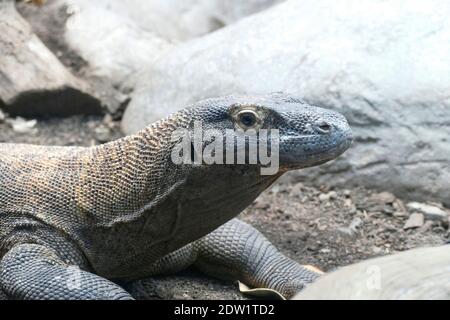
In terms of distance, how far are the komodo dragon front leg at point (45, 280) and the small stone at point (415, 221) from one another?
254 cm

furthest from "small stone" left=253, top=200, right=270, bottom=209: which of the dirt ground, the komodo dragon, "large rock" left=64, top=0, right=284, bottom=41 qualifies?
"large rock" left=64, top=0, right=284, bottom=41

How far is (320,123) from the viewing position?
151 inches

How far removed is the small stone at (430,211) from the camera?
226 inches

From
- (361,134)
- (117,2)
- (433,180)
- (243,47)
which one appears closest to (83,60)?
(117,2)

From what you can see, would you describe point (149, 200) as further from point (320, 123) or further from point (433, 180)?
point (433, 180)

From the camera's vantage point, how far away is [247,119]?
3.92 metres

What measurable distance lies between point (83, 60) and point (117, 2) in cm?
116

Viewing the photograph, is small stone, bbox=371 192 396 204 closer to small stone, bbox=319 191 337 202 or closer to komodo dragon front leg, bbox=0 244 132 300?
small stone, bbox=319 191 337 202

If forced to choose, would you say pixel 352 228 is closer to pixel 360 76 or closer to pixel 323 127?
pixel 360 76

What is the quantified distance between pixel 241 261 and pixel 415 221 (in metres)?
1.50

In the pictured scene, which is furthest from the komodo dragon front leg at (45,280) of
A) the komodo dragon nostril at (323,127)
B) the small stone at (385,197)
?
the small stone at (385,197)

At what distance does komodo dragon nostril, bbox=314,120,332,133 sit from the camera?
12.6 ft

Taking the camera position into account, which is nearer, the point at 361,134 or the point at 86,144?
the point at 361,134

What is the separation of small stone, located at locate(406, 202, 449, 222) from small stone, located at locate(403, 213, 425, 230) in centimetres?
5
